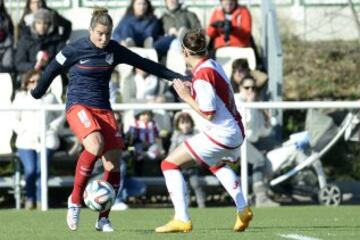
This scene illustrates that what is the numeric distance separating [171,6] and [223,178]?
713 centimetres

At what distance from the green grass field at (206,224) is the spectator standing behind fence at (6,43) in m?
2.87

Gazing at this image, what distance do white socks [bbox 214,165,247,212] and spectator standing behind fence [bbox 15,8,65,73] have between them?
20.2 ft

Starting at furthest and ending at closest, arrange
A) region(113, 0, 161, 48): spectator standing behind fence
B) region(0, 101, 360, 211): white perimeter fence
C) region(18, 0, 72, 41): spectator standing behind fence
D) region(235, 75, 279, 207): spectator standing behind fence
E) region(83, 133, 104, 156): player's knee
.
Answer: region(113, 0, 161, 48): spectator standing behind fence < region(18, 0, 72, 41): spectator standing behind fence < region(235, 75, 279, 207): spectator standing behind fence < region(0, 101, 360, 211): white perimeter fence < region(83, 133, 104, 156): player's knee

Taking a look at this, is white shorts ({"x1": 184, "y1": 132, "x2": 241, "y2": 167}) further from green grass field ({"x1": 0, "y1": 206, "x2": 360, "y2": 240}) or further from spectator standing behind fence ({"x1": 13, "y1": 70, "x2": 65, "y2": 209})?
spectator standing behind fence ({"x1": 13, "y1": 70, "x2": 65, "y2": 209})

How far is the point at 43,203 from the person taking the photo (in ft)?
51.4

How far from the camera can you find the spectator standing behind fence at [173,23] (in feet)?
59.5

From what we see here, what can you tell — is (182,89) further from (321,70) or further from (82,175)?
(321,70)

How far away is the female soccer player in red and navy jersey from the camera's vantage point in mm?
12125

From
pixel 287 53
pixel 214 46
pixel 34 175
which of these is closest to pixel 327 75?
pixel 287 53

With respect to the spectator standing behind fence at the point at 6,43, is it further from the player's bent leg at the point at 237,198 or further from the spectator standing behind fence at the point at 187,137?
the player's bent leg at the point at 237,198

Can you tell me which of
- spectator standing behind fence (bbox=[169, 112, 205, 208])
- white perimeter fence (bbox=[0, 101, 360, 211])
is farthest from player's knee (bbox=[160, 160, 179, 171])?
spectator standing behind fence (bbox=[169, 112, 205, 208])

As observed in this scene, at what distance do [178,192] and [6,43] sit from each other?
6802 millimetres

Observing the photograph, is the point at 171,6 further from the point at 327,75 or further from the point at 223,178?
the point at 223,178

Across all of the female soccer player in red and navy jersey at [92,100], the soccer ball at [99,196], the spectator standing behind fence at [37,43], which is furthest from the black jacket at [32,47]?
the soccer ball at [99,196]
